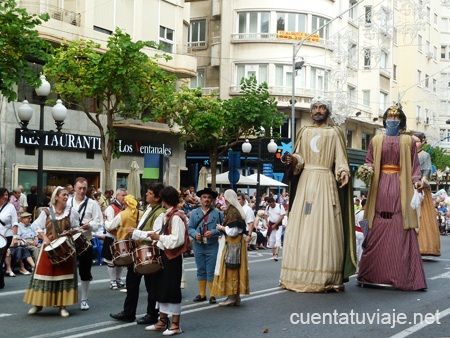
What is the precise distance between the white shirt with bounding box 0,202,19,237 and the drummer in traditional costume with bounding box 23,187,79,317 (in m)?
3.13

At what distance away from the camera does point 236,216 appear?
38.3 ft

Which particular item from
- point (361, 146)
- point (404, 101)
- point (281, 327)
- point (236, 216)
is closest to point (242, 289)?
point (236, 216)

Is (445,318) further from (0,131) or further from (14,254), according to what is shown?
(0,131)

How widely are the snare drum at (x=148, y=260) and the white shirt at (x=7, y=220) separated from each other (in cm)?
538

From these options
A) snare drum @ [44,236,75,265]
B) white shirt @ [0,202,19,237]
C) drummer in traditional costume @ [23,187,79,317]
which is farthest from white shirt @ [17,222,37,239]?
snare drum @ [44,236,75,265]

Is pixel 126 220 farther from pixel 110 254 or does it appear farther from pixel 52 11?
pixel 52 11

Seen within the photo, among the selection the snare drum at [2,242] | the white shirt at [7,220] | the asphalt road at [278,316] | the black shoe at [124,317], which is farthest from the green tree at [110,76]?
the black shoe at [124,317]

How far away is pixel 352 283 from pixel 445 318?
3.55 meters

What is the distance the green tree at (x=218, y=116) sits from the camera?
106ft

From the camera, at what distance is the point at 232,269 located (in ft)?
37.6

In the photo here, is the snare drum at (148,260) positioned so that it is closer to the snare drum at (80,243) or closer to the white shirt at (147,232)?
the white shirt at (147,232)

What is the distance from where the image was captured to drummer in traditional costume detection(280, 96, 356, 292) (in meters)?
12.2

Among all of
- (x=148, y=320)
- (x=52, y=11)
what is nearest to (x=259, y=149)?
(x=52, y=11)

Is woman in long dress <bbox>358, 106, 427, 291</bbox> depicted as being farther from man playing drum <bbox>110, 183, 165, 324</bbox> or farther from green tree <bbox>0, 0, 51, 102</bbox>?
green tree <bbox>0, 0, 51, 102</bbox>
